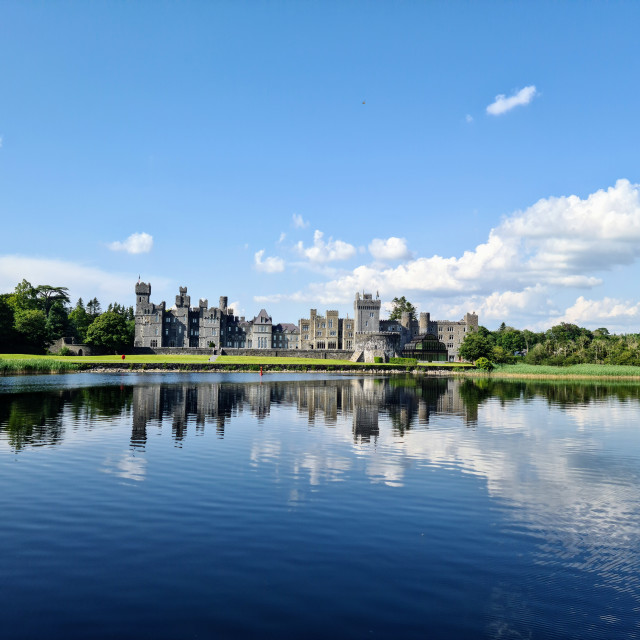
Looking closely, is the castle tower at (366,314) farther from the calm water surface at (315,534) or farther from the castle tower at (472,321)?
the calm water surface at (315,534)

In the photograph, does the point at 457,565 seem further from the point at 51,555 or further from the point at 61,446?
the point at 61,446

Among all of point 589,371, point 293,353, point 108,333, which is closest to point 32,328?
point 108,333

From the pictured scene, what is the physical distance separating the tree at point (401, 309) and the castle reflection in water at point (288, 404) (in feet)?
314

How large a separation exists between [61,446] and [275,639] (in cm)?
1731

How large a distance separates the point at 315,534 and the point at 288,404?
1118 inches

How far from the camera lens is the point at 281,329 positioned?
14512 cm

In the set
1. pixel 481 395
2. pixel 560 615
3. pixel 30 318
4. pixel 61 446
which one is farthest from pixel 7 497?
pixel 30 318

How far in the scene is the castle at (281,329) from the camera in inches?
5089

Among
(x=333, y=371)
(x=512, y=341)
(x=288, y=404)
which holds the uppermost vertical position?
(x=512, y=341)

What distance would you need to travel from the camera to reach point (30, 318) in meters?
106

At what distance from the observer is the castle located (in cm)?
12925

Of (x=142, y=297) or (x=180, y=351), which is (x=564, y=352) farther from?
(x=142, y=297)

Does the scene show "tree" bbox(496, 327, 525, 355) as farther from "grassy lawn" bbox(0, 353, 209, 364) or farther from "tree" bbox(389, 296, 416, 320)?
"grassy lawn" bbox(0, 353, 209, 364)

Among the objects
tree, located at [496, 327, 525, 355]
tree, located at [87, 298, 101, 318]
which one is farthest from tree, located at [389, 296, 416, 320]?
tree, located at [87, 298, 101, 318]
